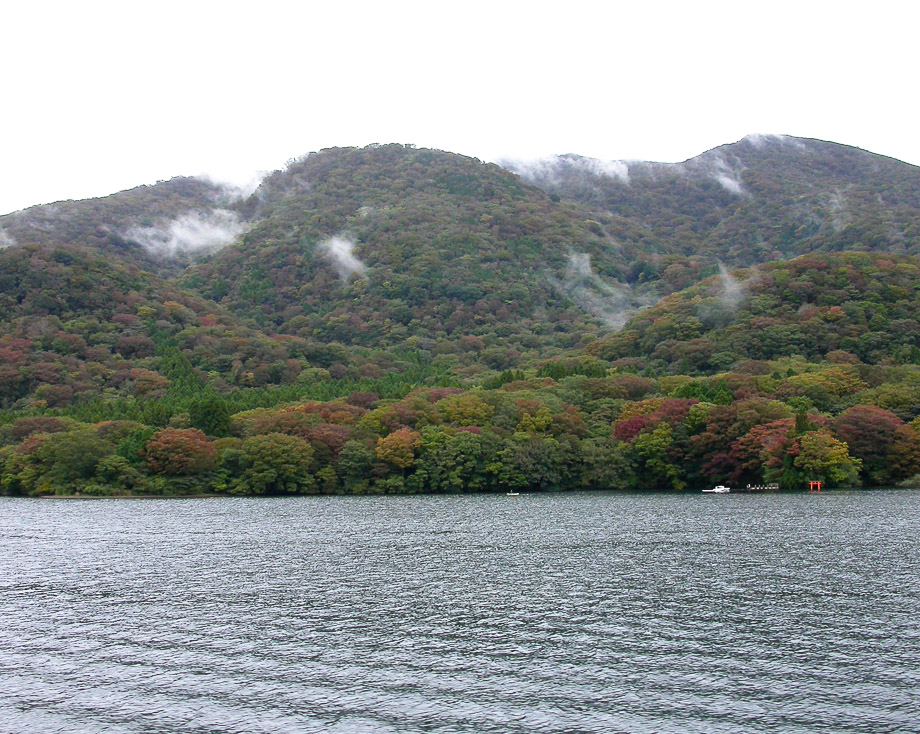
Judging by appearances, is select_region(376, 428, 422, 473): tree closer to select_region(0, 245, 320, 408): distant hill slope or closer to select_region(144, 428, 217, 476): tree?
select_region(144, 428, 217, 476): tree

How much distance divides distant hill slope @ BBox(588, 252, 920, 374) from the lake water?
281 ft

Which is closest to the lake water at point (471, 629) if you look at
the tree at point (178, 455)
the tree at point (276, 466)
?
the tree at point (276, 466)

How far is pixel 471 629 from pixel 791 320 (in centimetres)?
13436

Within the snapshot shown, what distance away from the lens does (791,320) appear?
155500 millimetres

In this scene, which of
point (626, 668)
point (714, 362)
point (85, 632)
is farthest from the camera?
point (714, 362)

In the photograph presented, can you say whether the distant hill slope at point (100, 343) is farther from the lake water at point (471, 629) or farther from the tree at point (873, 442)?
the tree at point (873, 442)

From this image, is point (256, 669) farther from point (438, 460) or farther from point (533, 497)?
point (438, 460)

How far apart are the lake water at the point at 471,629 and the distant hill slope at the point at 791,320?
85.8 metres

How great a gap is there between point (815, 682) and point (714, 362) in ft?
401

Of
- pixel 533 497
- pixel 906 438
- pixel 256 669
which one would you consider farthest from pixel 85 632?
pixel 906 438

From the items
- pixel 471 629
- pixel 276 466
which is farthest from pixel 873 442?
pixel 471 629

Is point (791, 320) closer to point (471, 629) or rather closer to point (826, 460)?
point (826, 460)

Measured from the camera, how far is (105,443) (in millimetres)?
100312

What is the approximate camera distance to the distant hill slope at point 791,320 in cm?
14400
